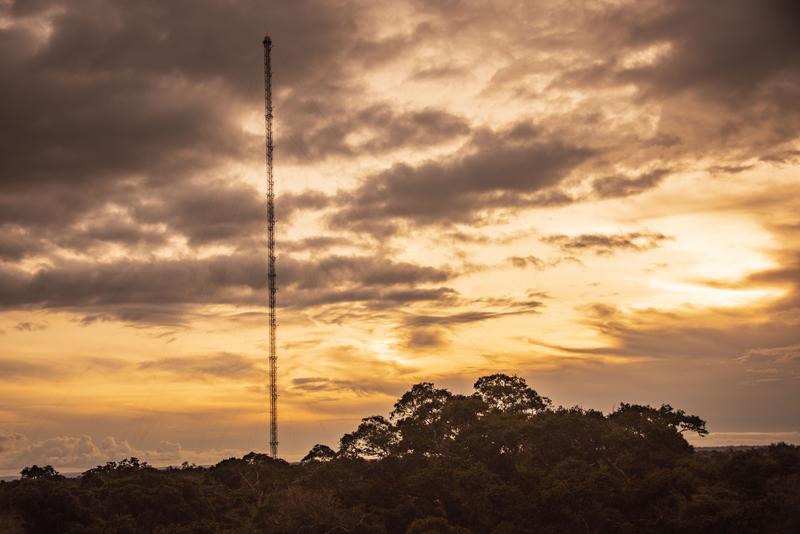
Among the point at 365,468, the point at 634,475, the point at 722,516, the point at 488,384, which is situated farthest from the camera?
the point at 488,384

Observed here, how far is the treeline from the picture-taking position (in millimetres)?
64812

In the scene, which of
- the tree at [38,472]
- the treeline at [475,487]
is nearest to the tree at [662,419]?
the treeline at [475,487]

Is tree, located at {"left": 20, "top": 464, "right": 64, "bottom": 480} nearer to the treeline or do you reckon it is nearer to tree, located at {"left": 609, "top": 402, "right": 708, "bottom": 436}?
the treeline

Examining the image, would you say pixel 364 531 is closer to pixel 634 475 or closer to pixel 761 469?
pixel 634 475

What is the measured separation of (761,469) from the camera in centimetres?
7031

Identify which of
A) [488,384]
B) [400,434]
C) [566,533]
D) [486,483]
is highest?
[488,384]

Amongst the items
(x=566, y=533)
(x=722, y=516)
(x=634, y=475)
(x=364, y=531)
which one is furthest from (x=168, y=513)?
(x=722, y=516)

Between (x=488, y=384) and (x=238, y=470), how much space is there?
103ft

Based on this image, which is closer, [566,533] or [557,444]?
[566,533]

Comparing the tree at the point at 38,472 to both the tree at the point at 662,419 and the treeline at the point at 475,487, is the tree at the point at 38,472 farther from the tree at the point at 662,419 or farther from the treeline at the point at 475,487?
the tree at the point at 662,419

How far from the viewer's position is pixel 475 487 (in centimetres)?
6919

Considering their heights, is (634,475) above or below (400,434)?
below

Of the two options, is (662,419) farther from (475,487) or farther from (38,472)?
(38,472)

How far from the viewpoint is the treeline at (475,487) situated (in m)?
64.8
